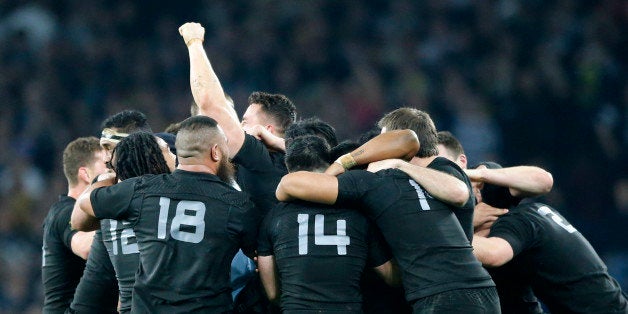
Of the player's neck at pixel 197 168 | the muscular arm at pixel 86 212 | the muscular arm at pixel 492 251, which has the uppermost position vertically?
the player's neck at pixel 197 168

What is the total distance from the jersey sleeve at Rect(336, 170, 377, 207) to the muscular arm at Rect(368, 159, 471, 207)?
0.74 feet

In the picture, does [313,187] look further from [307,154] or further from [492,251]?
[492,251]

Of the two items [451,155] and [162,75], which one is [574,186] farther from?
[162,75]

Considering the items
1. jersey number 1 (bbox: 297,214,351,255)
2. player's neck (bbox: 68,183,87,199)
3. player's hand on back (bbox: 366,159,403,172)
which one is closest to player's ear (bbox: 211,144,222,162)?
jersey number 1 (bbox: 297,214,351,255)

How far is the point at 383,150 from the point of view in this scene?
17.1 ft

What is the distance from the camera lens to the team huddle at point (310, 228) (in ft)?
16.1

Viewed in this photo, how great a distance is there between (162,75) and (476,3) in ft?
13.3

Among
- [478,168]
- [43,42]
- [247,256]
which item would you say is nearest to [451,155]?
[478,168]

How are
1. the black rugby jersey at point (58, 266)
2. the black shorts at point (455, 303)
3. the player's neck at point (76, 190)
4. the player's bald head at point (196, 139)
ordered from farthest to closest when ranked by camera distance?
1. the player's neck at point (76, 190)
2. the black rugby jersey at point (58, 266)
3. the player's bald head at point (196, 139)
4. the black shorts at point (455, 303)

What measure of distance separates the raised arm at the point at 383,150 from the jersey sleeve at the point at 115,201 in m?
1.07

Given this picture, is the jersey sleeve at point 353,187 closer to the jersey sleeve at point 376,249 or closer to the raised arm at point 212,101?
the jersey sleeve at point 376,249

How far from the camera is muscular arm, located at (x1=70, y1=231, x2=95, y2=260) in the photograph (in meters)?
6.18

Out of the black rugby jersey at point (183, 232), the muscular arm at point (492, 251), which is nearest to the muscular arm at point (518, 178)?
the muscular arm at point (492, 251)

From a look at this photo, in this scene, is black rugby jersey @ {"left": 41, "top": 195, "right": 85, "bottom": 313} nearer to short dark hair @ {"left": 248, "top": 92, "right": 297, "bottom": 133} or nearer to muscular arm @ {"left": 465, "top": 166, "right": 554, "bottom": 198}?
short dark hair @ {"left": 248, "top": 92, "right": 297, "bottom": 133}
